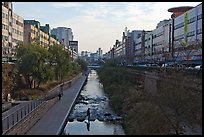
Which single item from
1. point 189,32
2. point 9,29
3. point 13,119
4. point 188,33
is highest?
point 9,29

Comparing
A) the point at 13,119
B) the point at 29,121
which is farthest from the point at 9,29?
the point at 13,119

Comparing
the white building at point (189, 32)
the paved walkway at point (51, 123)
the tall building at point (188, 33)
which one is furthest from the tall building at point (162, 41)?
the paved walkway at point (51, 123)

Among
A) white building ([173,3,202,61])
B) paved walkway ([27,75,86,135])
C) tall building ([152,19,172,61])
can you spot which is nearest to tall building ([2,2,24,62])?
paved walkway ([27,75,86,135])

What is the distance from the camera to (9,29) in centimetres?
5525

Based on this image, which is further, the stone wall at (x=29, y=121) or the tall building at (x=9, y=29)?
the tall building at (x=9, y=29)

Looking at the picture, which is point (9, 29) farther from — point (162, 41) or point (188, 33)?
point (162, 41)

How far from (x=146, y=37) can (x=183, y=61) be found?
53052 millimetres

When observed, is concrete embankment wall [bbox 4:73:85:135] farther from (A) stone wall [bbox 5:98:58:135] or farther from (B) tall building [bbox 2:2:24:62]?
(B) tall building [bbox 2:2:24:62]

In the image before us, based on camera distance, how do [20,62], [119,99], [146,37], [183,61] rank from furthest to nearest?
[146,37] < [183,61] < [20,62] < [119,99]

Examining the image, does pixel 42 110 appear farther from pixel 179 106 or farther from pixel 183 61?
pixel 183 61

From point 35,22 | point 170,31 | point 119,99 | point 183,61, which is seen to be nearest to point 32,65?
point 119,99

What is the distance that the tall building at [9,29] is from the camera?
51.7m

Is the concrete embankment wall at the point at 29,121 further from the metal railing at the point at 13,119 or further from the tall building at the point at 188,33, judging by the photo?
the tall building at the point at 188,33

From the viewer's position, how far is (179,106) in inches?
655
